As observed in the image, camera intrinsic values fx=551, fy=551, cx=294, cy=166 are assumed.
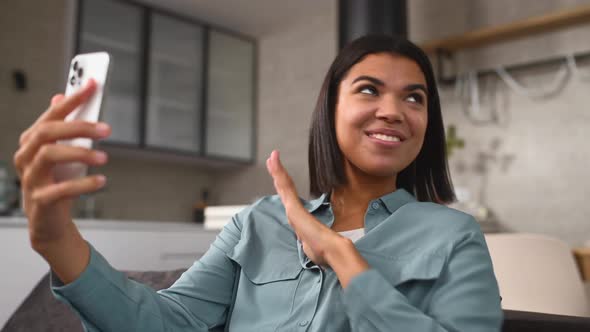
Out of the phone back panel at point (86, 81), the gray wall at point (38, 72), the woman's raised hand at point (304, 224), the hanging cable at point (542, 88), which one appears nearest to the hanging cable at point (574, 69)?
the hanging cable at point (542, 88)

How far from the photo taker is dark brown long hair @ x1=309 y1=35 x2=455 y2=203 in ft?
3.22

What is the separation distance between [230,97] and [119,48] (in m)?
1.06

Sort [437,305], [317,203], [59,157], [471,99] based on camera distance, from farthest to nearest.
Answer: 1. [471,99]
2. [317,203]
3. [437,305]
4. [59,157]

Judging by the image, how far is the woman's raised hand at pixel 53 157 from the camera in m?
0.57

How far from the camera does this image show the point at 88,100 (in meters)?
0.62

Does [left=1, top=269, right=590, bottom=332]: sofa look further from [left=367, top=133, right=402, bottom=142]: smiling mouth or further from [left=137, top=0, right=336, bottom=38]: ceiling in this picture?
[left=137, top=0, right=336, bottom=38]: ceiling

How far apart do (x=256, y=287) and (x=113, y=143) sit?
3293 millimetres

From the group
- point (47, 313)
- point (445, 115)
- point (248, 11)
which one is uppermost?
point (248, 11)

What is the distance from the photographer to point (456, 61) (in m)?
3.63

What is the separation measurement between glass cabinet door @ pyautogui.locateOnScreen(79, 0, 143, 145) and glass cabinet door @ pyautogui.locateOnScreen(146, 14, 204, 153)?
0.12 m

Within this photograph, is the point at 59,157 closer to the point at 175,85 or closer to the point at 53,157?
the point at 53,157

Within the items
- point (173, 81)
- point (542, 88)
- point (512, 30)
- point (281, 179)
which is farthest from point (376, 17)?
point (281, 179)

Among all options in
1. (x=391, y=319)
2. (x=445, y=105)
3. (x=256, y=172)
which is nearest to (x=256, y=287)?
(x=391, y=319)

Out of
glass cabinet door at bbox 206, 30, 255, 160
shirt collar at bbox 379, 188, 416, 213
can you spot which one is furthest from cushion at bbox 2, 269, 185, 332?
glass cabinet door at bbox 206, 30, 255, 160
